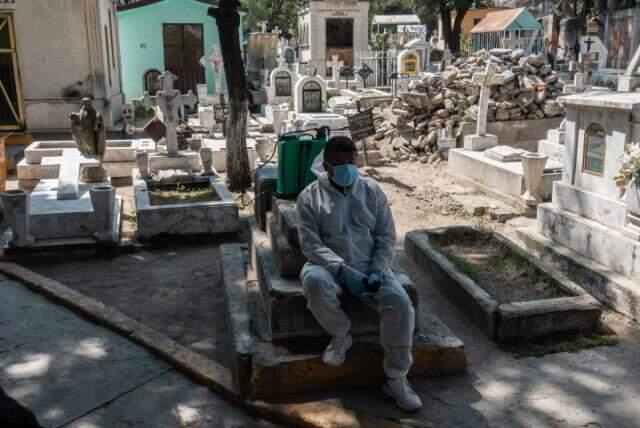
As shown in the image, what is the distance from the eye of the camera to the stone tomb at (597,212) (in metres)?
5.45

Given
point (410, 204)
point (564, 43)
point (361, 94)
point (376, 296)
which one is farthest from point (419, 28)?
point (376, 296)

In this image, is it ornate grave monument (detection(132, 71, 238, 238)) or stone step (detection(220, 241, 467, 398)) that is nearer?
stone step (detection(220, 241, 467, 398))

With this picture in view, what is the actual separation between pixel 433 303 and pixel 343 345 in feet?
6.50

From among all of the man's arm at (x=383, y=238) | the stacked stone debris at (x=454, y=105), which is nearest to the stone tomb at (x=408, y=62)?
the stacked stone debris at (x=454, y=105)

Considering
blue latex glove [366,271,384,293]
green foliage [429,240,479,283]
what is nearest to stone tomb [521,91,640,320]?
green foliage [429,240,479,283]

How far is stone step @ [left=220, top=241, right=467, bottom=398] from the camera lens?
3.84 metres

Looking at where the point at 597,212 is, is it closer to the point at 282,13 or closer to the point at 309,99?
the point at 309,99

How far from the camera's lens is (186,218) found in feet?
24.6

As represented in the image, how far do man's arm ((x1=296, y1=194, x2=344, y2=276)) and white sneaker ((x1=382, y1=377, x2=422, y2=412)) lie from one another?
0.73 metres

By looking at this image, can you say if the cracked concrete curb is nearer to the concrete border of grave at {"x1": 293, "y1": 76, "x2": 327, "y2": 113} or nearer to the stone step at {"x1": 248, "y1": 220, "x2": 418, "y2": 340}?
the stone step at {"x1": 248, "y1": 220, "x2": 418, "y2": 340}

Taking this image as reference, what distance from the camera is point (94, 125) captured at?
10.3 meters

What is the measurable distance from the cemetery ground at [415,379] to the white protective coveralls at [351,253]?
0.42 metres

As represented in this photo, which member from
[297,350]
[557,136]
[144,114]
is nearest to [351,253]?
[297,350]

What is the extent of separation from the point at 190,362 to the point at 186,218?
340 centimetres
